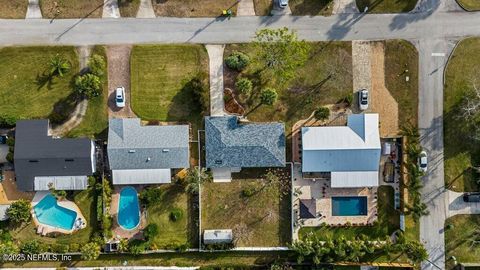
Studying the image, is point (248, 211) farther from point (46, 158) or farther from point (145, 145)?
point (46, 158)

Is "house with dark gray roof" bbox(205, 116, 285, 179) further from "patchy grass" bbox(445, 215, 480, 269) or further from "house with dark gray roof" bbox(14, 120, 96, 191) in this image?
"patchy grass" bbox(445, 215, 480, 269)

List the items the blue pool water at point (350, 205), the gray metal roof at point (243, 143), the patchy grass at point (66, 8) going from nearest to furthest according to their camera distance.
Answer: the gray metal roof at point (243, 143) < the patchy grass at point (66, 8) < the blue pool water at point (350, 205)

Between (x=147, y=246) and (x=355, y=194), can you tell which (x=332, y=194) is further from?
(x=147, y=246)

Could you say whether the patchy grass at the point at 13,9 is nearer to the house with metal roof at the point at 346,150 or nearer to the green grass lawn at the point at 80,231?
the green grass lawn at the point at 80,231

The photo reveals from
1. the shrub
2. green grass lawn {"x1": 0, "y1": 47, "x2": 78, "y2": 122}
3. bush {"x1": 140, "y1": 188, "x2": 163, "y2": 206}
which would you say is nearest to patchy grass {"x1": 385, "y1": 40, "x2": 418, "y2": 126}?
bush {"x1": 140, "y1": 188, "x2": 163, "y2": 206}

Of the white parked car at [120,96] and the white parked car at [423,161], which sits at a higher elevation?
the white parked car at [120,96]

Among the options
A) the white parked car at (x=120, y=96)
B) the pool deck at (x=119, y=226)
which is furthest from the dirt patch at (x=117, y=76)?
the pool deck at (x=119, y=226)

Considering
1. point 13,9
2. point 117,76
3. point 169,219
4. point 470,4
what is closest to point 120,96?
point 117,76
